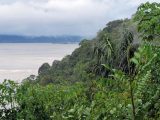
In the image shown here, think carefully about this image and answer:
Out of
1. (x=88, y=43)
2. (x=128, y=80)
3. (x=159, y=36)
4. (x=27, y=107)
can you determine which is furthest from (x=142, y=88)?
(x=88, y=43)

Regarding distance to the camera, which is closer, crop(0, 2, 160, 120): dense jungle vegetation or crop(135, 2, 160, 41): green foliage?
crop(0, 2, 160, 120): dense jungle vegetation

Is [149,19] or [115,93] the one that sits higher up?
[149,19]

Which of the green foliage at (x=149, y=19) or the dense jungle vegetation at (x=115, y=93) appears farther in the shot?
the green foliage at (x=149, y=19)

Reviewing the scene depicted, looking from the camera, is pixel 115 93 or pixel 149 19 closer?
pixel 149 19

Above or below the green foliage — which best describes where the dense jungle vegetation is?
below

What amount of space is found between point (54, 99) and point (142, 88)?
7195 mm

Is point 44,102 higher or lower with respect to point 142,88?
lower

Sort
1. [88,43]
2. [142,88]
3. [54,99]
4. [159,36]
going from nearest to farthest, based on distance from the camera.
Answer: [142,88], [159,36], [54,99], [88,43]

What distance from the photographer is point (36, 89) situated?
12.4 metres

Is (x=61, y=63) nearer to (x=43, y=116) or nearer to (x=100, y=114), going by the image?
(x=43, y=116)

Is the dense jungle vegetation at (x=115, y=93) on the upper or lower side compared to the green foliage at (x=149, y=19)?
lower

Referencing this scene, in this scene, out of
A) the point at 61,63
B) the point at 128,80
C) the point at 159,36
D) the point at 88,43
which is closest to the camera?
the point at 128,80

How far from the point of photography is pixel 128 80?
516 cm

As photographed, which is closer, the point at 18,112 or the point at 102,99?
the point at 102,99
